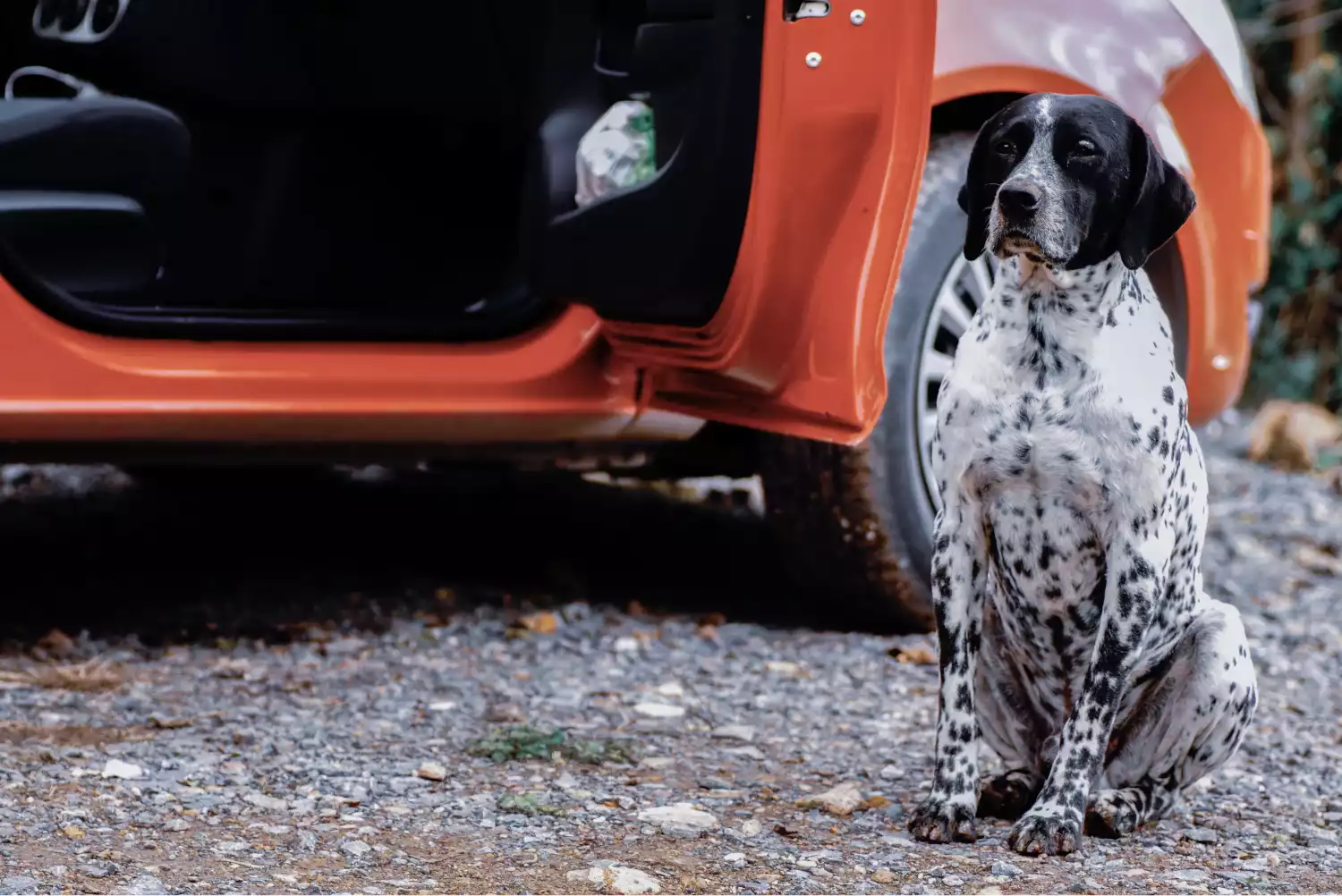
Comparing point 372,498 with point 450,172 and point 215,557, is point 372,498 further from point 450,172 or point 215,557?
point 450,172

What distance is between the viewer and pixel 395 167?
4172mm

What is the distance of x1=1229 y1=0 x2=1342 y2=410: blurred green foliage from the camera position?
25.6ft

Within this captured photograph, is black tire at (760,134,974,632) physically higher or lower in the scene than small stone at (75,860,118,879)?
higher

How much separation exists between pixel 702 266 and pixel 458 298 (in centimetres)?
103

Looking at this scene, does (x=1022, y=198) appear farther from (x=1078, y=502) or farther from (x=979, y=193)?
(x=1078, y=502)

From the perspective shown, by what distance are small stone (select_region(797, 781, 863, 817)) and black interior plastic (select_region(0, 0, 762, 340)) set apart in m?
0.85

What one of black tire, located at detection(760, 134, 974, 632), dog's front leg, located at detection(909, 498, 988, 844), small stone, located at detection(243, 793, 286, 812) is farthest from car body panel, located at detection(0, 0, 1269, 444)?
small stone, located at detection(243, 793, 286, 812)

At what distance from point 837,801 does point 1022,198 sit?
3.04ft

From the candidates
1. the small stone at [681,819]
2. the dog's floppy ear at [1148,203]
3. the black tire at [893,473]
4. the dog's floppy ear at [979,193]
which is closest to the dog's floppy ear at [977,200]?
the dog's floppy ear at [979,193]

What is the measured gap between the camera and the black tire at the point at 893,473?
353 centimetres

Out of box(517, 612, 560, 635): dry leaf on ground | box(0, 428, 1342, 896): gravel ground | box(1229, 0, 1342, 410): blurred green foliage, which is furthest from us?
box(1229, 0, 1342, 410): blurred green foliage

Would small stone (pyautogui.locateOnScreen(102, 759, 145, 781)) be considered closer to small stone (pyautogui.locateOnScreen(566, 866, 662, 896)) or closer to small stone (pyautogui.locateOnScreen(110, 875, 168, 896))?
small stone (pyautogui.locateOnScreen(110, 875, 168, 896))

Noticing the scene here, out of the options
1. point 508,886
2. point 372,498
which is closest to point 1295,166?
point 372,498

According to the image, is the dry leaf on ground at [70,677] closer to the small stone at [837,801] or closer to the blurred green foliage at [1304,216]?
the small stone at [837,801]
